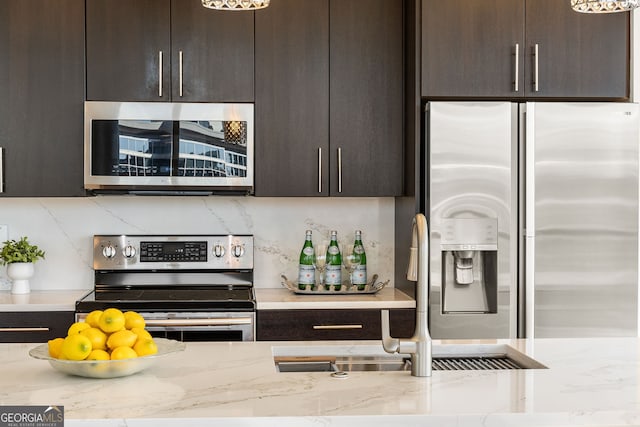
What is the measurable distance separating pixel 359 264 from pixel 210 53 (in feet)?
4.11

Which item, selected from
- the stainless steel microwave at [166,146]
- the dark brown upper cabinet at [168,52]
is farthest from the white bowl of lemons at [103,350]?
the dark brown upper cabinet at [168,52]

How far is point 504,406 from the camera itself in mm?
1831

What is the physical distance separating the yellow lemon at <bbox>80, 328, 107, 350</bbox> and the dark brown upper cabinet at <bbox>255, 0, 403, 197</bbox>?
1881mm

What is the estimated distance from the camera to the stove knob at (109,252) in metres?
4.09

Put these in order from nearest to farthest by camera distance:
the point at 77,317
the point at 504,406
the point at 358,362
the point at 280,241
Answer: the point at 504,406, the point at 358,362, the point at 77,317, the point at 280,241

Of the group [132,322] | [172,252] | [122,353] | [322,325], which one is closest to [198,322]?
[322,325]

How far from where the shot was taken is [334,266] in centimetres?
407

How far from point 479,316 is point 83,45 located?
7.16 feet

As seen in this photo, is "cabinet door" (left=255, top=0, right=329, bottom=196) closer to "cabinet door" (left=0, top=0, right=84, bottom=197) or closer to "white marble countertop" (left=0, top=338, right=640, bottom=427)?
"cabinet door" (left=0, top=0, right=84, bottom=197)

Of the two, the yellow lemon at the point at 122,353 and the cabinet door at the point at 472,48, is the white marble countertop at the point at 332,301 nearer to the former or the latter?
the cabinet door at the point at 472,48

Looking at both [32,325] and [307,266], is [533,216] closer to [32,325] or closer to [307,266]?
[307,266]

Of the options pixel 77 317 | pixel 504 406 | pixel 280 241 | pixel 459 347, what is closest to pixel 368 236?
pixel 280 241

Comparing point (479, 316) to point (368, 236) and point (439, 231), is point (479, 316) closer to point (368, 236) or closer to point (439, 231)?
point (439, 231)

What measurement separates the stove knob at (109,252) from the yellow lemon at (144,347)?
2.09 meters
